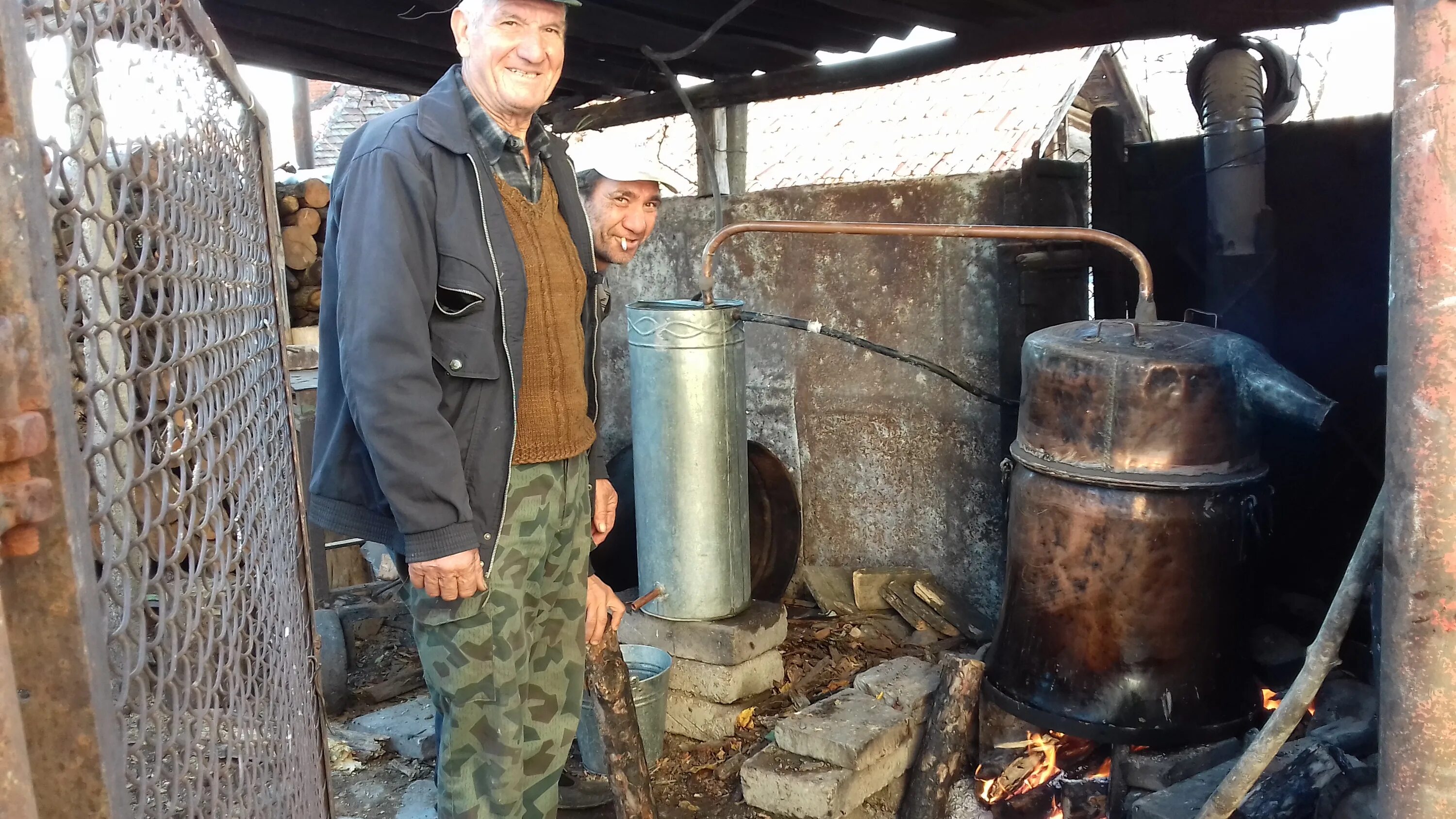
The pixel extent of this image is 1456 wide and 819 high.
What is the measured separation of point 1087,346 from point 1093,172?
6.53 ft

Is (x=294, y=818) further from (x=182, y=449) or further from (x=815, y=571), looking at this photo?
(x=815, y=571)

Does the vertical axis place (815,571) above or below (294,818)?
below

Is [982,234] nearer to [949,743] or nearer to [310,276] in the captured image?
[949,743]

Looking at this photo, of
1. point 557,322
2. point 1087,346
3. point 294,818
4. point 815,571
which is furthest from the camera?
point 815,571

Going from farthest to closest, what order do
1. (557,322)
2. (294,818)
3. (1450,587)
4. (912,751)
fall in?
(912,751) → (557,322) → (294,818) → (1450,587)

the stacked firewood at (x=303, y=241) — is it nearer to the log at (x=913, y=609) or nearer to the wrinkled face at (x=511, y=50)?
the log at (x=913, y=609)

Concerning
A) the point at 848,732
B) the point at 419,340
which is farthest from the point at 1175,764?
the point at 419,340

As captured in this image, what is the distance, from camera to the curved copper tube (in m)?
3.37

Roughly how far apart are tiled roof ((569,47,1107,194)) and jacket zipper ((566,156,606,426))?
4321 mm

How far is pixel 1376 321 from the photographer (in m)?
4.20

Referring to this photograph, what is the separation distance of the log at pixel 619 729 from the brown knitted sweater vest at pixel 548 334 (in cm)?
108

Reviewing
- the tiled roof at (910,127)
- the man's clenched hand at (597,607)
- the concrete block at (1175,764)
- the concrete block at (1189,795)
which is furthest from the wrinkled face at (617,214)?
the tiled roof at (910,127)

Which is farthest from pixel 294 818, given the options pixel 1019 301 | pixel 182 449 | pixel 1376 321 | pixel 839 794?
pixel 1376 321

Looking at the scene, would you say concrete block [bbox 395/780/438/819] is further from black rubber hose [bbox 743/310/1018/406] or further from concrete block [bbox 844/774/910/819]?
black rubber hose [bbox 743/310/1018/406]
